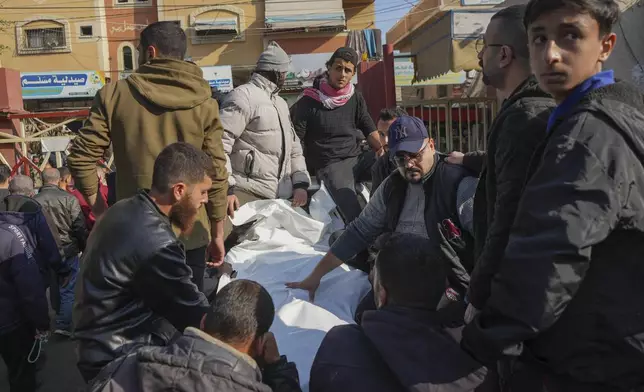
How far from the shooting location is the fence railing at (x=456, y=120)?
331 inches

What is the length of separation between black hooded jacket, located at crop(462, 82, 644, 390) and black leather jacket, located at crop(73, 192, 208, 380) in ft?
4.06

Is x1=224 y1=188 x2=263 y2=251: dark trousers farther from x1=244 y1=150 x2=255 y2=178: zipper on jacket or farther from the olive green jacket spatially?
the olive green jacket

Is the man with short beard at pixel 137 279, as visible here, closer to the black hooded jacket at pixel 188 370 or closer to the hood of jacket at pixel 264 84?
the black hooded jacket at pixel 188 370

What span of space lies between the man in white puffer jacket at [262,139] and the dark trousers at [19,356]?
4.72 feet

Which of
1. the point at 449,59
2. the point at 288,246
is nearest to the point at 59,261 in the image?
the point at 288,246

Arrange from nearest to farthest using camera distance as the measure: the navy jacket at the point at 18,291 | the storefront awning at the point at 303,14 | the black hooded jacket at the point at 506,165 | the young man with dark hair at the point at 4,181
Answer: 1. the black hooded jacket at the point at 506,165
2. the navy jacket at the point at 18,291
3. the young man with dark hair at the point at 4,181
4. the storefront awning at the point at 303,14

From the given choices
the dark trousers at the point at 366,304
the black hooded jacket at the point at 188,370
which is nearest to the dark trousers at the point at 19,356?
the dark trousers at the point at 366,304

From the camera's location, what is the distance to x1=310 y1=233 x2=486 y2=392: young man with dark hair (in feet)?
5.67

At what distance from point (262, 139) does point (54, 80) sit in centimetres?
2465

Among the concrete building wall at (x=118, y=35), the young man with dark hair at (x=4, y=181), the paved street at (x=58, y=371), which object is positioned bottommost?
the paved street at (x=58, y=371)

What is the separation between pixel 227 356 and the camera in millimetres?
1714

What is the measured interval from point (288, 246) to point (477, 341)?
3043 millimetres

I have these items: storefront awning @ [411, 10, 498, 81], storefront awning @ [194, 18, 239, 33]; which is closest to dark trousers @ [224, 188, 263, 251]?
storefront awning @ [411, 10, 498, 81]

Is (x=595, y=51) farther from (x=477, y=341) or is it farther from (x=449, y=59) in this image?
(x=449, y=59)
